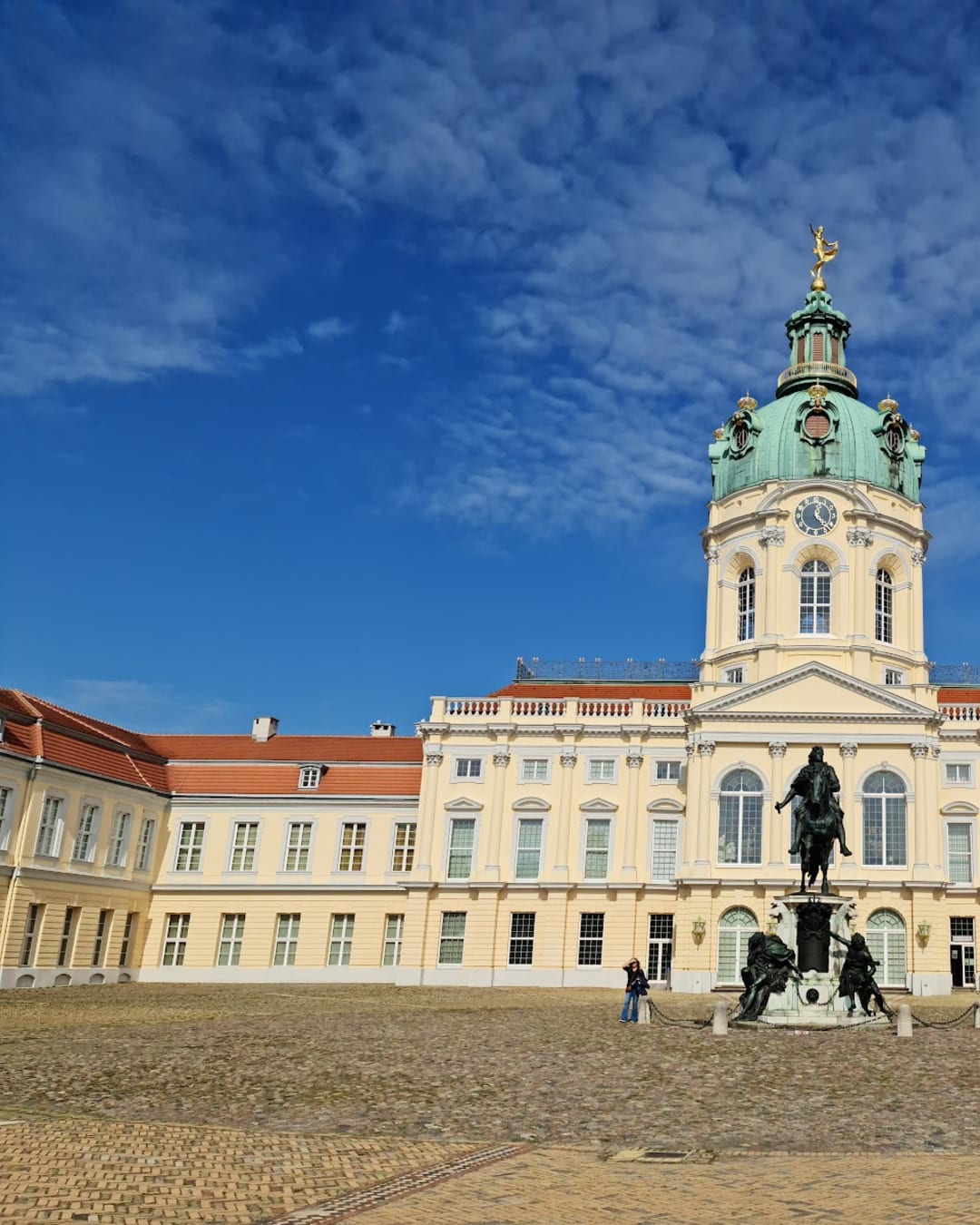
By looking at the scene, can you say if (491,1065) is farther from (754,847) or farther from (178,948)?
(178,948)

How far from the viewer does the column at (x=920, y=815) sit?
4697cm

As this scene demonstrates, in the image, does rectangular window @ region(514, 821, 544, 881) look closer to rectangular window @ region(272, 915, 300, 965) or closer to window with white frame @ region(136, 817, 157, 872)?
rectangular window @ region(272, 915, 300, 965)

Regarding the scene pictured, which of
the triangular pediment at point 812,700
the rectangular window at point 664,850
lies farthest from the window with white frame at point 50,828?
the triangular pediment at point 812,700

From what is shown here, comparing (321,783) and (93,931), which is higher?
(321,783)

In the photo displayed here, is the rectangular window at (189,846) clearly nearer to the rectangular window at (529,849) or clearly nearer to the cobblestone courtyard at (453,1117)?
the rectangular window at (529,849)

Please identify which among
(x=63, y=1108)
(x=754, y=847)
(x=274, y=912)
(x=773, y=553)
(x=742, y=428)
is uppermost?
(x=742, y=428)

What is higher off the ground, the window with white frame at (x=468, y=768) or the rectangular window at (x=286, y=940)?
the window with white frame at (x=468, y=768)

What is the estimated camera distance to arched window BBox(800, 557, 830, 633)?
5347 centimetres

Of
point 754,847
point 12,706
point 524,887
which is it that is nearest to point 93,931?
point 12,706

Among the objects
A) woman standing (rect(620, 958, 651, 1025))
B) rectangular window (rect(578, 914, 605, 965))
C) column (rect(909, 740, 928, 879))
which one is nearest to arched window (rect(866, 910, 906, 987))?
column (rect(909, 740, 928, 879))

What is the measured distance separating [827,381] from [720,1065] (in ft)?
147

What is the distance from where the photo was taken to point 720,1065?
19.2m

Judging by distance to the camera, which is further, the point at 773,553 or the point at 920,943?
the point at 773,553

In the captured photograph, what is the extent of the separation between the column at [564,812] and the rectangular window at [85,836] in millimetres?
19791
